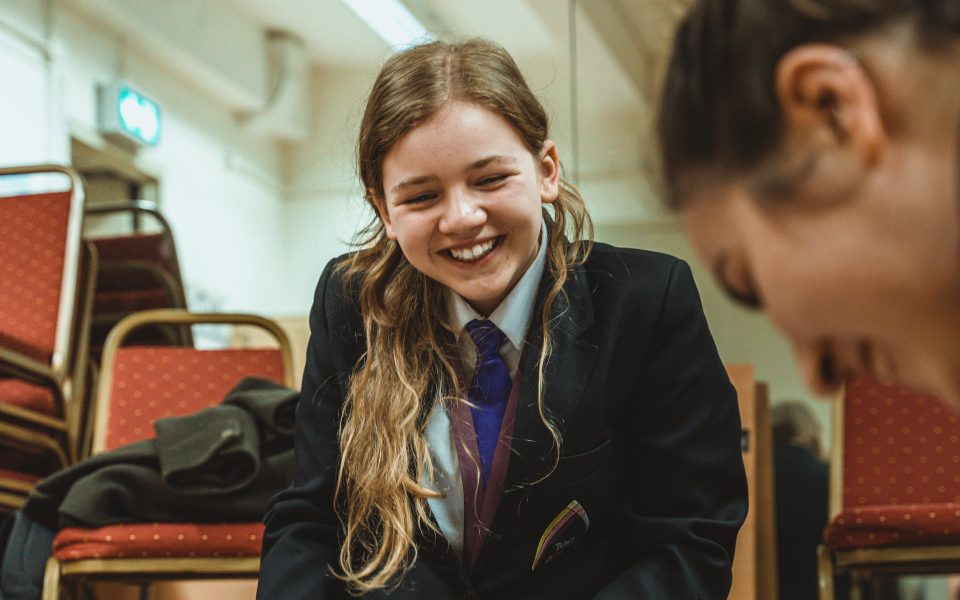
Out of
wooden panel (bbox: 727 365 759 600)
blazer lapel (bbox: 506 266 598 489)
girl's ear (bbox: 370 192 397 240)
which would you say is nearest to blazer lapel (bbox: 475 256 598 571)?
blazer lapel (bbox: 506 266 598 489)

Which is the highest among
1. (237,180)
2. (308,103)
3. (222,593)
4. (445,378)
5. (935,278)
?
(308,103)

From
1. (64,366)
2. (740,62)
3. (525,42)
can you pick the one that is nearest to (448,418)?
(740,62)

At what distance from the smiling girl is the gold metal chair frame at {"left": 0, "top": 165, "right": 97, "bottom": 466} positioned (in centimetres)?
108

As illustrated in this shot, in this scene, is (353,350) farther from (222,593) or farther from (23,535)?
(222,593)

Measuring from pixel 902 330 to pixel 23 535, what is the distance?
1.97 meters

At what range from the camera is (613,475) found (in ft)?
4.72

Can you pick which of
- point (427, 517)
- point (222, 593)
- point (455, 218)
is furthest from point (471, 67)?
point (222, 593)

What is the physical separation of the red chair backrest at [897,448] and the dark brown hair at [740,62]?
1.82m

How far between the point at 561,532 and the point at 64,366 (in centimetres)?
156

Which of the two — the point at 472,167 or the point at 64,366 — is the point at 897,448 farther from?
the point at 64,366

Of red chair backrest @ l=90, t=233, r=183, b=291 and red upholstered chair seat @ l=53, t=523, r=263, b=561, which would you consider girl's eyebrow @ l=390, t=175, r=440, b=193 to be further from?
red chair backrest @ l=90, t=233, r=183, b=291

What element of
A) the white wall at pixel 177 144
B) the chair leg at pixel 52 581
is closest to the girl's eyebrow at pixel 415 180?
the chair leg at pixel 52 581

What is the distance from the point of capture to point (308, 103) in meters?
7.94

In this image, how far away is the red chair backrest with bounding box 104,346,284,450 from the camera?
2.49 metres
